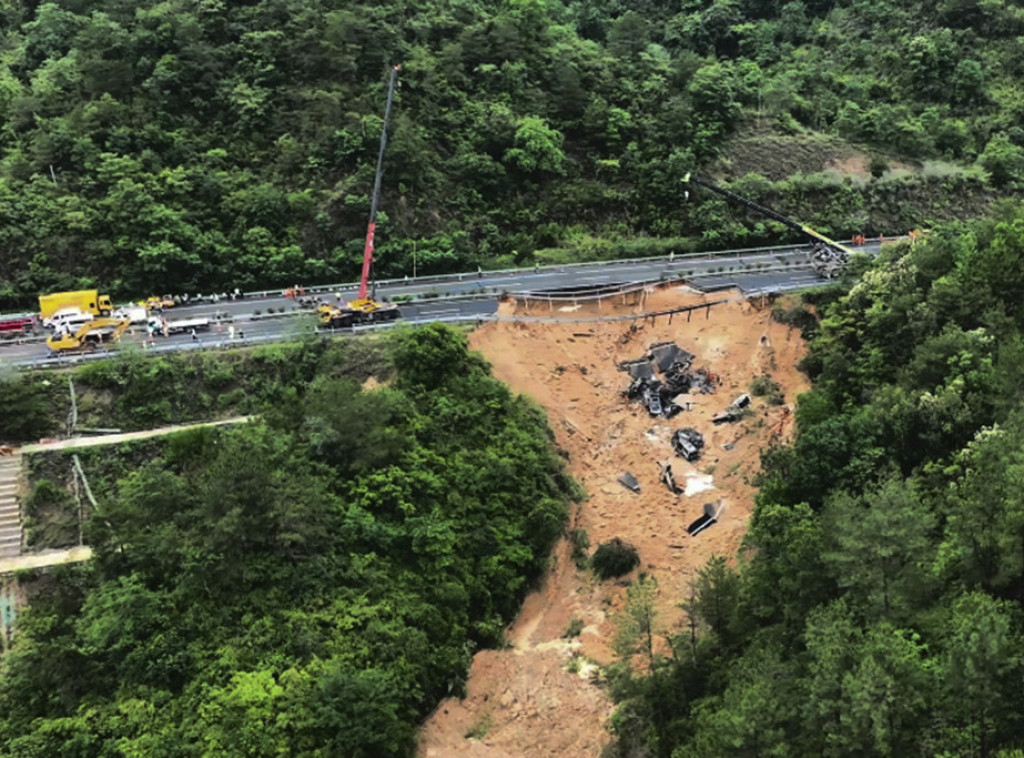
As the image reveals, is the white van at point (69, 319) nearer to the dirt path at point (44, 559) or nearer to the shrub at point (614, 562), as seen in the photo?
the dirt path at point (44, 559)

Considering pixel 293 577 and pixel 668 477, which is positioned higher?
pixel 293 577

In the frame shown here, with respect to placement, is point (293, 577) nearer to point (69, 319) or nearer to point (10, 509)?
point (10, 509)

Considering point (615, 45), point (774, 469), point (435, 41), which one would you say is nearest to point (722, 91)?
point (615, 45)

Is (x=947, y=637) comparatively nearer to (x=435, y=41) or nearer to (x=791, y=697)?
(x=791, y=697)

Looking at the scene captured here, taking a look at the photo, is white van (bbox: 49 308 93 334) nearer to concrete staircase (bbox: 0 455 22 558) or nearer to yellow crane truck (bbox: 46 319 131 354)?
yellow crane truck (bbox: 46 319 131 354)

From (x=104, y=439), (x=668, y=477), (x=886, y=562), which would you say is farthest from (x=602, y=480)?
(x=104, y=439)
